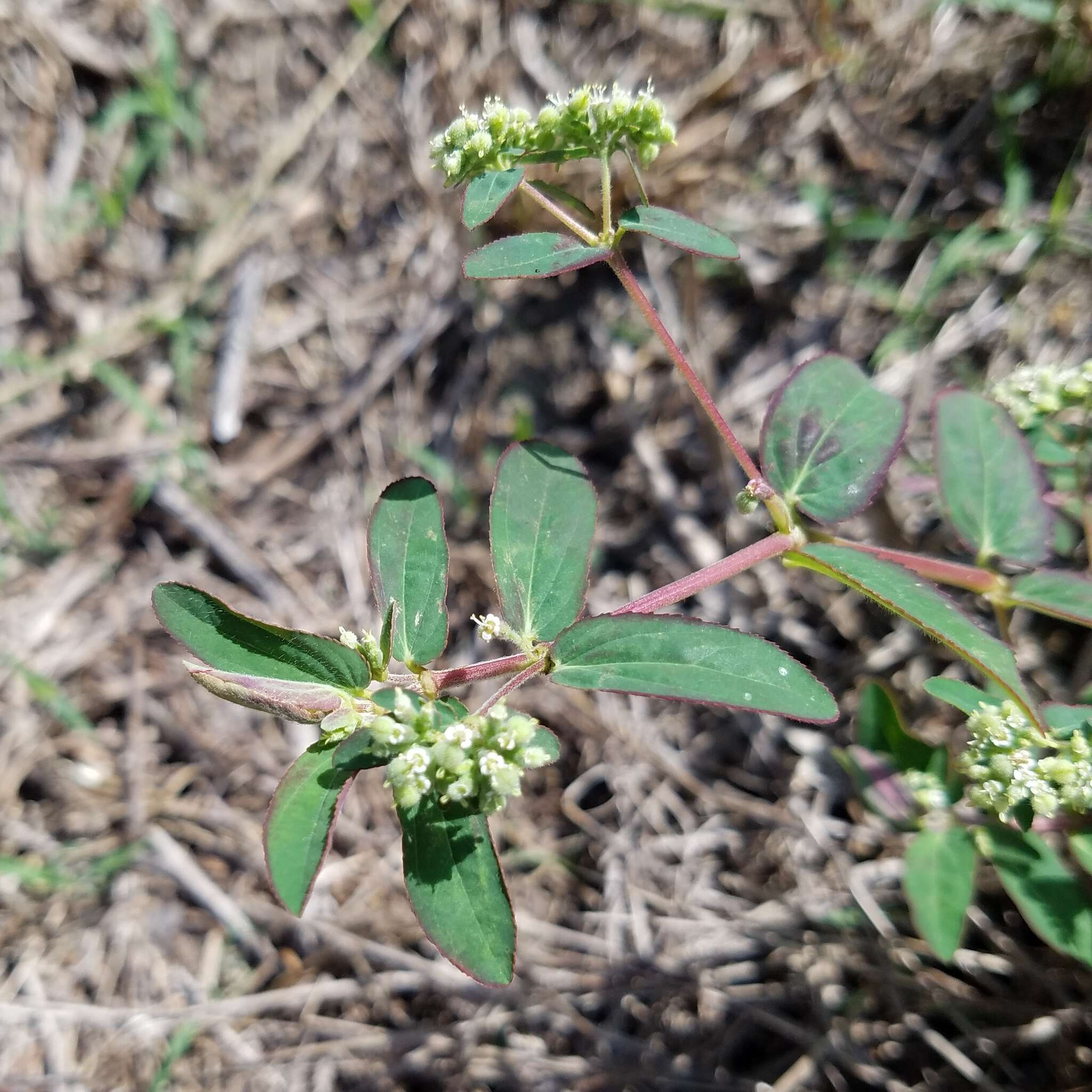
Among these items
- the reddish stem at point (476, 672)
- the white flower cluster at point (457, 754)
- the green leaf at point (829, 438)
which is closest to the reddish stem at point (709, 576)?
the green leaf at point (829, 438)

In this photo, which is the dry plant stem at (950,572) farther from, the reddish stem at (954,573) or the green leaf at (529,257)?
the green leaf at (529,257)

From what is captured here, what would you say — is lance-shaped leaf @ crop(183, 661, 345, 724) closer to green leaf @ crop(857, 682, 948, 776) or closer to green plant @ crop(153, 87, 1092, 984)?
green plant @ crop(153, 87, 1092, 984)

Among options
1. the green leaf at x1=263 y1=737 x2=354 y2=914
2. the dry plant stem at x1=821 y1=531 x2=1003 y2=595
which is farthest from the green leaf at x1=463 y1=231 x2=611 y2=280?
the green leaf at x1=263 y1=737 x2=354 y2=914

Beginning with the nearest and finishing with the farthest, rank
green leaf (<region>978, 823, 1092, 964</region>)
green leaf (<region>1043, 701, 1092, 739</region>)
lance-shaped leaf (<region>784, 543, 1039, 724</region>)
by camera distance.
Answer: lance-shaped leaf (<region>784, 543, 1039, 724</region>)
green leaf (<region>1043, 701, 1092, 739</region>)
green leaf (<region>978, 823, 1092, 964</region>)

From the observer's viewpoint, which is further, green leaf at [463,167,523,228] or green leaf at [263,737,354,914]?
green leaf at [463,167,523,228]

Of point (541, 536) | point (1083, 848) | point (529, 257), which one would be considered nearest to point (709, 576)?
point (541, 536)
